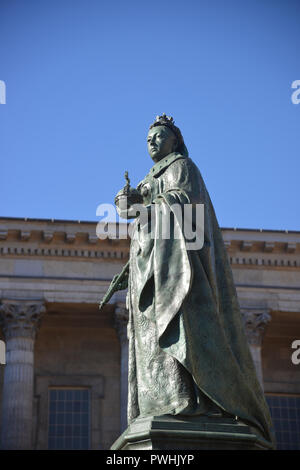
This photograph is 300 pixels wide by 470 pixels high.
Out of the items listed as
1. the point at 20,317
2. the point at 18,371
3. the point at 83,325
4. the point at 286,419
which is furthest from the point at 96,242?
the point at 286,419

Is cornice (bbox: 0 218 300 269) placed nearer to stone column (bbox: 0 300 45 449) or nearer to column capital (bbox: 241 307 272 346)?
column capital (bbox: 241 307 272 346)

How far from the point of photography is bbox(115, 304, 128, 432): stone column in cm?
3164

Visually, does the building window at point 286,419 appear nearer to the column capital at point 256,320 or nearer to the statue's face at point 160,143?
the column capital at point 256,320

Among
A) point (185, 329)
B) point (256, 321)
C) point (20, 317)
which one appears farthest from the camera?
point (256, 321)

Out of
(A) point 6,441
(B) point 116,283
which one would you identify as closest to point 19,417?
Answer: (A) point 6,441

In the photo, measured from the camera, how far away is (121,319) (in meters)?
33.0

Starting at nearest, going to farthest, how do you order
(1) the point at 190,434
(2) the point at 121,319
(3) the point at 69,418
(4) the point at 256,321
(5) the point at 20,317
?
(1) the point at 190,434, (5) the point at 20,317, (2) the point at 121,319, (4) the point at 256,321, (3) the point at 69,418

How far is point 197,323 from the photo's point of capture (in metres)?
7.43

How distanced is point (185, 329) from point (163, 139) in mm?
1944

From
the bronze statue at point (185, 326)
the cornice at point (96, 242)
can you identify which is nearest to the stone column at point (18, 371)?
the cornice at point (96, 242)

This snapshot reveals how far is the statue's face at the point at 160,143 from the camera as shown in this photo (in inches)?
336

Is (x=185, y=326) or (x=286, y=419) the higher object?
(x=286, y=419)

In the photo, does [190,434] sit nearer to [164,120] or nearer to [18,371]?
[164,120]
